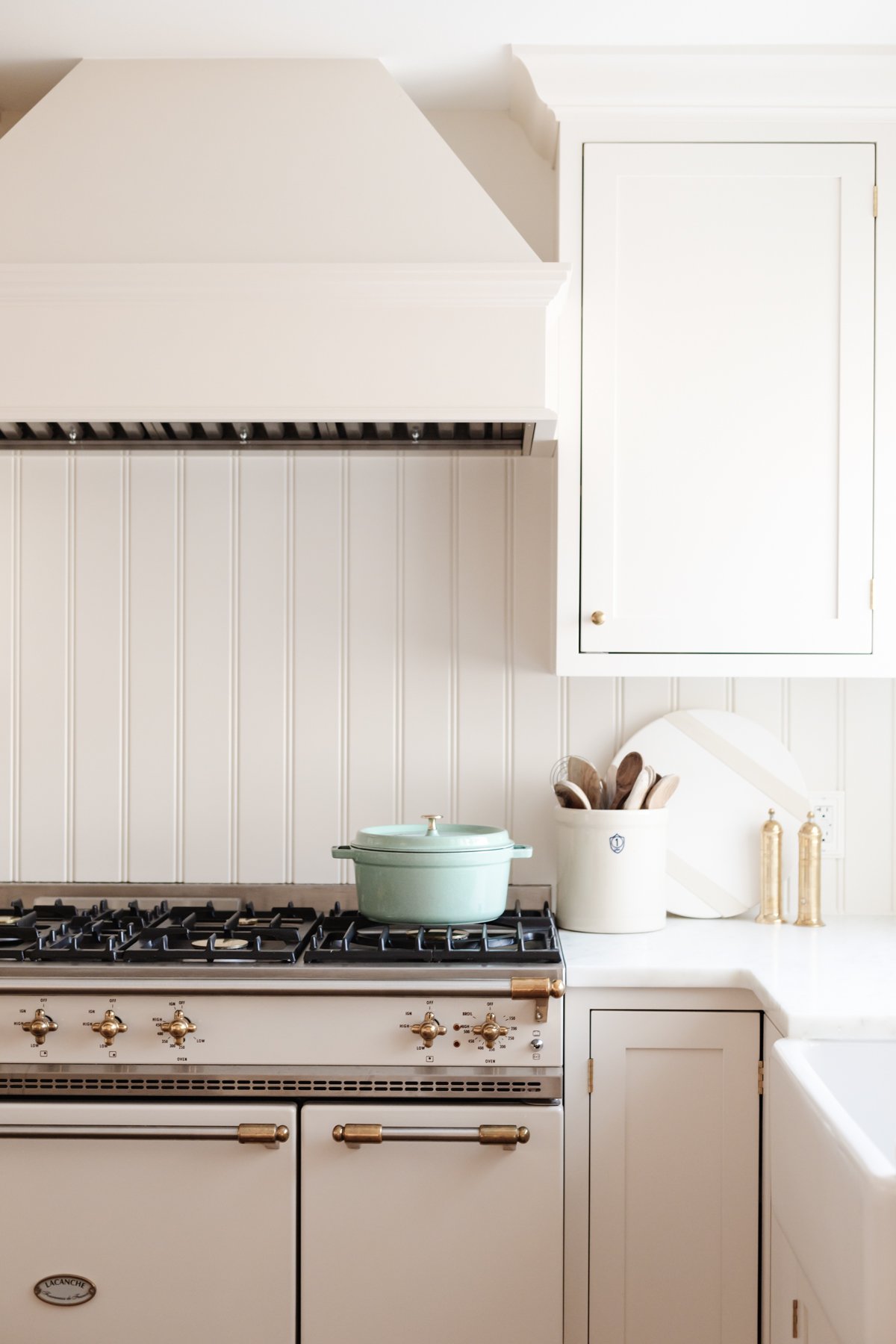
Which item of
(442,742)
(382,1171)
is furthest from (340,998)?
(442,742)

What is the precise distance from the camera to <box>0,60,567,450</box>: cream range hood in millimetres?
1896

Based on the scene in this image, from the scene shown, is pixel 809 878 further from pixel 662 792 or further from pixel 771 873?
pixel 662 792

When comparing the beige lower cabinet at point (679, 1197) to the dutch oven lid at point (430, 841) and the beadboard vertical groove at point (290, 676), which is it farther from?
the beadboard vertical groove at point (290, 676)

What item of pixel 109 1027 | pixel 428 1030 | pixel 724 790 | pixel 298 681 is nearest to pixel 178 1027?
pixel 109 1027

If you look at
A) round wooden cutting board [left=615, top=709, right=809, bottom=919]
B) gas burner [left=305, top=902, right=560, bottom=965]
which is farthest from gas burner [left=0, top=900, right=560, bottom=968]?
round wooden cutting board [left=615, top=709, right=809, bottom=919]

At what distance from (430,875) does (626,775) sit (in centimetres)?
52

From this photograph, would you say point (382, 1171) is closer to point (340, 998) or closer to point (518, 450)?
point (340, 998)

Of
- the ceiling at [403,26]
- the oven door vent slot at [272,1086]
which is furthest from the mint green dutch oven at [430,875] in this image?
the ceiling at [403,26]

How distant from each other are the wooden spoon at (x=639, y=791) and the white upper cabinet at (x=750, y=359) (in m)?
0.28

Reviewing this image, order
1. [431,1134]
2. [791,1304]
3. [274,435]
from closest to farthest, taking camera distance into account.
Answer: [791,1304] < [431,1134] < [274,435]

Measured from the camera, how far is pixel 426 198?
1961 mm

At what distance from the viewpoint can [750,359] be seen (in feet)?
6.65

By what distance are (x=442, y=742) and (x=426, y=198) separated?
108 centimetres

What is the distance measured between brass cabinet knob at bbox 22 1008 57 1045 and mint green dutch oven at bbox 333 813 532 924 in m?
0.54
